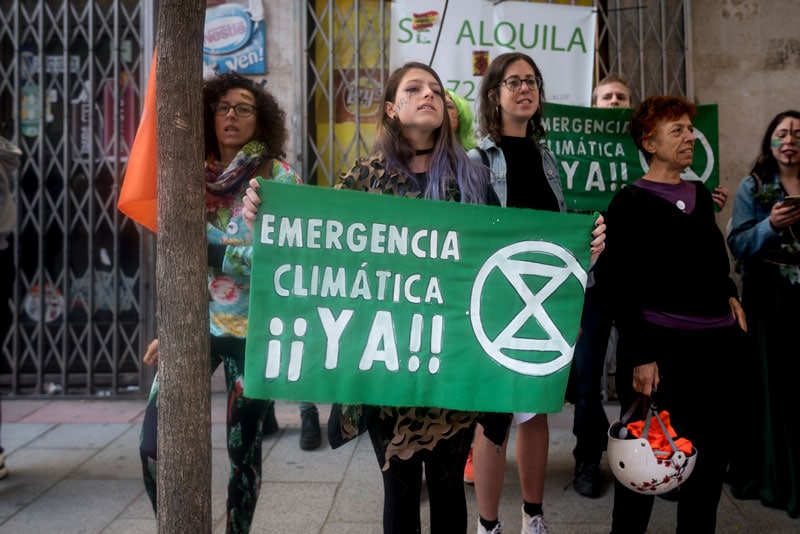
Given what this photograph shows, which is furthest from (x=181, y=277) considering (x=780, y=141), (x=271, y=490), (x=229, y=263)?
(x=780, y=141)

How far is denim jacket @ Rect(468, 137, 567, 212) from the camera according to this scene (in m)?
3.25

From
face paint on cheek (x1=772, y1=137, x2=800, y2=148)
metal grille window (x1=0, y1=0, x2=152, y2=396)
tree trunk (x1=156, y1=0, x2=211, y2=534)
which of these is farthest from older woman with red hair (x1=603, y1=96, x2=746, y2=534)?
metal grille window (x1=0, y1=0, x2=152, y2=396)

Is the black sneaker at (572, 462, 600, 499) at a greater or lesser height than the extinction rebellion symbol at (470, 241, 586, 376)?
lesser

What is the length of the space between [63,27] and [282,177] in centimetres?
387

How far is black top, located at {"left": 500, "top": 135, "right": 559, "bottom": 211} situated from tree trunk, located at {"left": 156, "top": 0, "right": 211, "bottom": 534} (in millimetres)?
1448

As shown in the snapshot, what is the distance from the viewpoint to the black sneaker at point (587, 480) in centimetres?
416

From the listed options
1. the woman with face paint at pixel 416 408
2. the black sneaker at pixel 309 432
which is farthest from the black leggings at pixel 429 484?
the black sneaker at pixel 309 432

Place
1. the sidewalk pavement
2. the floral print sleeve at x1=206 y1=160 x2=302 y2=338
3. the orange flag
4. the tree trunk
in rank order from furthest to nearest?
the sidewalk pavement
the floral print sleeve at x1=206 y1=160 x2=302 y2=338
the orange flag
the tree trunk

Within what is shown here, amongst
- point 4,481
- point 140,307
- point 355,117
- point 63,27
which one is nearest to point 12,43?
point 63,27

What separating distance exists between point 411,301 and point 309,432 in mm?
2538

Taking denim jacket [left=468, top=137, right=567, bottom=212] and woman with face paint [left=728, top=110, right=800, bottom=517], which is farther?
woman with face paint [left=728, top=110, right=800, bottom=517]

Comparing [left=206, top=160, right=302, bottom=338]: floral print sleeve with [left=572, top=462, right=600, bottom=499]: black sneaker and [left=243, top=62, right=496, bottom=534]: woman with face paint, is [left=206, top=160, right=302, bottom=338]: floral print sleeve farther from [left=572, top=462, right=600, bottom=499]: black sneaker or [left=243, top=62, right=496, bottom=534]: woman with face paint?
[left=572, top=462, right=600, bottom=499]: black sneaker

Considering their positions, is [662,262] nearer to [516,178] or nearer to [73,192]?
[516,178]

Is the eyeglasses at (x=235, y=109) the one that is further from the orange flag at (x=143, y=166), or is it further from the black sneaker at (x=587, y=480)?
the black sneaker at (x=587, y=480)
